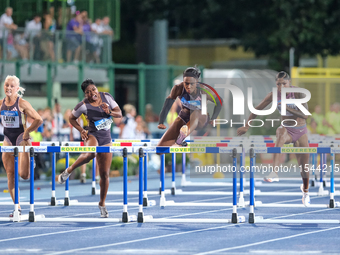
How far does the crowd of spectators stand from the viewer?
2269 cm

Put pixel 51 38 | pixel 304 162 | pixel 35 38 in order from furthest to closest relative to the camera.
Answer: pixel 51 38 < pixel 35 38 < pixel 304 162

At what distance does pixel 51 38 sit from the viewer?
76.4 ft

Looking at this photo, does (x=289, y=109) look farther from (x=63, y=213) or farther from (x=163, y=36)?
(x=163, y=36)

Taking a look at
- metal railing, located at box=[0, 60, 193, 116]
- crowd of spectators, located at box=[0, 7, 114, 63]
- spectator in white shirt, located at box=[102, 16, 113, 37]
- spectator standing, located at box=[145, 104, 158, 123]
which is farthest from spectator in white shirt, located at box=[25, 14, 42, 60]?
spectator standing, located at box=[145, 104, 158, 123]

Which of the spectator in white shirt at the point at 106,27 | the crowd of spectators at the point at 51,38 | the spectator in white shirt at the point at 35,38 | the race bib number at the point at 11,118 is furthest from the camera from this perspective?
the spectator in white shirt at the point at 106,27

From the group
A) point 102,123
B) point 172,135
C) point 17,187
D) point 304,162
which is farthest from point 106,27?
point 17,187

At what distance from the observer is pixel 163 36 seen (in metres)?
35.1

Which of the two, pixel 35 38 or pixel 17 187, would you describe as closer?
pixel 17 187

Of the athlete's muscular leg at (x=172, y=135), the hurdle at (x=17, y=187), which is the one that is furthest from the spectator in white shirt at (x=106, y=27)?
the hurdle at (x=17, y=187)

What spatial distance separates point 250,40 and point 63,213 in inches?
822

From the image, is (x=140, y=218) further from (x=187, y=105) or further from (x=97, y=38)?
(x=97, y=38)

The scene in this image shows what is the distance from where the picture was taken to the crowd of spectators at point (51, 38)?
74.4 ft

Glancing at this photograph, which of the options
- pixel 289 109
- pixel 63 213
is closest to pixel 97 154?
pixel 63 213

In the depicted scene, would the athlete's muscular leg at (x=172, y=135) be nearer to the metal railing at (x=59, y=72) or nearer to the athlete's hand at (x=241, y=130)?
the athlete's hand at (x=241, y=130)
